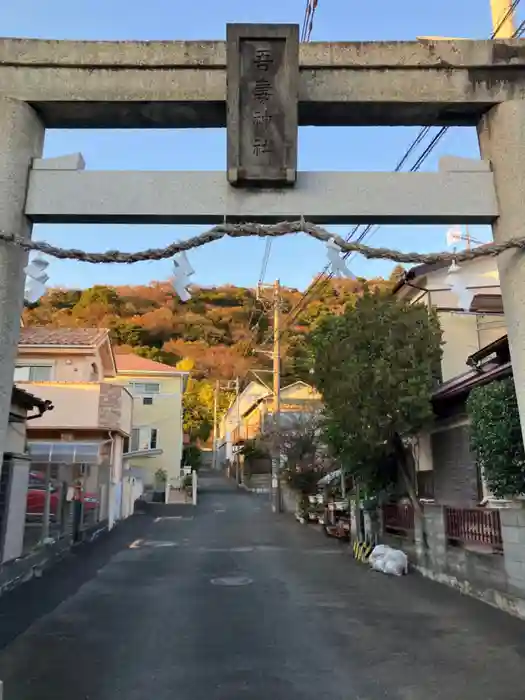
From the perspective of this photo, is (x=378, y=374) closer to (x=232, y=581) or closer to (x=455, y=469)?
(x=455, y=469)

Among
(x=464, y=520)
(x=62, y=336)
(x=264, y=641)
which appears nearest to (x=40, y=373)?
(x=62, y=336)

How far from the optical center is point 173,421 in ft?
131

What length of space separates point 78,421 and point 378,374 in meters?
13.0

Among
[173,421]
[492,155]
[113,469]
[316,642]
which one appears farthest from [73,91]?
[173,421]

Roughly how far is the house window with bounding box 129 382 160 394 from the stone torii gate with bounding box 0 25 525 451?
1387 inches

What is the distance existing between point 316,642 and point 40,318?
183ft

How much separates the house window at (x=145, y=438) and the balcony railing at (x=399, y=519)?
25.3m

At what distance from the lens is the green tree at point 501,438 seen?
8.70 m

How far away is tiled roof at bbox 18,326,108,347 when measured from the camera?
24000mm

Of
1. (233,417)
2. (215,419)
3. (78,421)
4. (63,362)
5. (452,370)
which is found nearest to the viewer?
(452,370)

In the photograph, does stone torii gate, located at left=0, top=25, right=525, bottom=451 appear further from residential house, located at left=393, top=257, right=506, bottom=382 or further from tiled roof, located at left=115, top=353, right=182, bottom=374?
tiled roof, located at left=115, top=353, right=182, bottom=374

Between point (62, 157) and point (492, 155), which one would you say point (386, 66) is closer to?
point (492, 155)

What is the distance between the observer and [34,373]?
79.2ft

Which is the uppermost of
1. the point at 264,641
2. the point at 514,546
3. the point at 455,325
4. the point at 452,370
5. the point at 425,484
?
the point at 455,325
